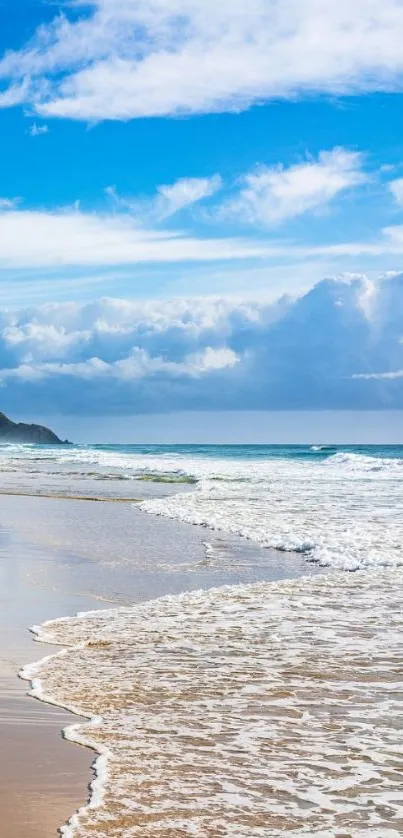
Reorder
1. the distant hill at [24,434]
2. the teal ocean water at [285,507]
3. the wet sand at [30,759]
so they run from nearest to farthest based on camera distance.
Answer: the wet sand at [30,759] < the teal ocean water at [285,507] < the distant hill at [24,434]

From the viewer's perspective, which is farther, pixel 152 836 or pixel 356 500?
pixel 356 500

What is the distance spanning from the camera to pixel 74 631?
9758 millimetres

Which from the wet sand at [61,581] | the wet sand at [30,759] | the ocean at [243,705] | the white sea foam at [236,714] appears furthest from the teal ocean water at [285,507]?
the wet sand at [30,759]

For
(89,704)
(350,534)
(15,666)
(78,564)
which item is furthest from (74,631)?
(350,534)

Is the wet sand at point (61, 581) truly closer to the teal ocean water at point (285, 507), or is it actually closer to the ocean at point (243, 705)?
the ocean at point (243, 705)

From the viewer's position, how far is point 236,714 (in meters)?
6.76

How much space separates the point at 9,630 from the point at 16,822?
5.12 m

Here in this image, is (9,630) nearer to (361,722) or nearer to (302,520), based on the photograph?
(361,722)

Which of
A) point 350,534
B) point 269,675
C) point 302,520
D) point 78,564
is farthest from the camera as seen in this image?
point 302,520

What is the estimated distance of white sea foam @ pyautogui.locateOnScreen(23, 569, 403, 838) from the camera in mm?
4914

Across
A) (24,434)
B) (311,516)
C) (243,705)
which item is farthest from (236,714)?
(24,434)

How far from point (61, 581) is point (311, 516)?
10244mm

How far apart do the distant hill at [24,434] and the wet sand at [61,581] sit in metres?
157

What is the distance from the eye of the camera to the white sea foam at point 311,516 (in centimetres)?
1638
